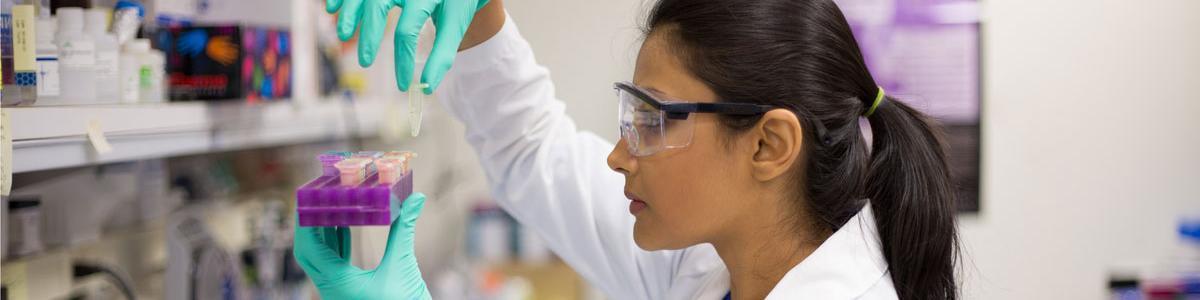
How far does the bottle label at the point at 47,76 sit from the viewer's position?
1.21m

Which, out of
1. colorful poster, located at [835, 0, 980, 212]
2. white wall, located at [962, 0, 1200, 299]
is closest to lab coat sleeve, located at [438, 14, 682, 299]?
colorful poster, located at [835, 0, 980, 212]

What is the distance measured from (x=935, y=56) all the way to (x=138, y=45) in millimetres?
2891

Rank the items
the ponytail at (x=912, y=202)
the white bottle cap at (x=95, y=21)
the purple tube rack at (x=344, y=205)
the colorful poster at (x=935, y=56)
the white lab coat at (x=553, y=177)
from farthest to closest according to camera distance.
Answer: the colorful poster at (x=935, y=56) < the white lab coat at (x=553, y=177) < the ponytail at (x=912, y=202) < the white bottle cap at (x=95, y=21) < the purple tube rack at (x=344, y=205)

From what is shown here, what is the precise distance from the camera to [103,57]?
1338mm

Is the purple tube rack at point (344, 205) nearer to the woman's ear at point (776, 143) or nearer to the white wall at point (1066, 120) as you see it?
the woman's ear at point (776, 143)

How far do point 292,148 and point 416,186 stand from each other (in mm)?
748

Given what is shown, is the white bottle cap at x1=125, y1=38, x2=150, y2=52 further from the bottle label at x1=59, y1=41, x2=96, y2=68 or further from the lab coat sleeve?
the lab coat sleeve

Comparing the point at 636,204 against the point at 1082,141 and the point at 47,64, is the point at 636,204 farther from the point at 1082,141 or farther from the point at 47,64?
the point at 1082,141

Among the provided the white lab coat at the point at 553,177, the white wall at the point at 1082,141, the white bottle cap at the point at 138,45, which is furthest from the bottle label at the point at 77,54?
the white wall at the point at 1082,141

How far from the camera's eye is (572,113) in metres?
3.75

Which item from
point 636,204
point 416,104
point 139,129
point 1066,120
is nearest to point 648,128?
point 636,204

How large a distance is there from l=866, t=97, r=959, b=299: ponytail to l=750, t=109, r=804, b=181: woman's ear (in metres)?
0.15

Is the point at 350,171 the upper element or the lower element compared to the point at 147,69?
lower

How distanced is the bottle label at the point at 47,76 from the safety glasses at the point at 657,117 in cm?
75
